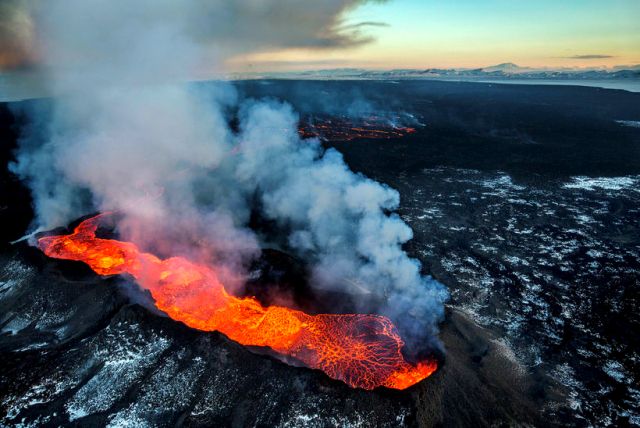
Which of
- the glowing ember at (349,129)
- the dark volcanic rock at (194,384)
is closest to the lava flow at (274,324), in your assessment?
the dark volcanic rock at (194,384)

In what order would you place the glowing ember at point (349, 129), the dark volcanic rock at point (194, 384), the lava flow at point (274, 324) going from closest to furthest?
the dark volcanic rock at point (194, 384)
the lava flow at point (274, 324)
the glowing ember at point (349, 129)

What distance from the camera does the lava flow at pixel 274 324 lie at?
32.2 ft

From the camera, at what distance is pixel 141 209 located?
62.5ft

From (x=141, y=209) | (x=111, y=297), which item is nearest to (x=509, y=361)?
(x=111, y=297)

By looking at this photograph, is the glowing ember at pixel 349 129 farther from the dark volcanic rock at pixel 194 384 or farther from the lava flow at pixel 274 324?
the dark volcanic rock at pixel 194 384

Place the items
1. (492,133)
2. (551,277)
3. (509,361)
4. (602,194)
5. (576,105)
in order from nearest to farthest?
(509,361)
(551,277)
(602,194)
(492,133)
(576,105)

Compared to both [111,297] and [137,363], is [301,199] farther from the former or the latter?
[137,363]

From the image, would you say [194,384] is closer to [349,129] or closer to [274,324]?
[274,324]

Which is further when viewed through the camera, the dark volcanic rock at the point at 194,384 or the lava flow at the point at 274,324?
the lava flow at the point at 274,324

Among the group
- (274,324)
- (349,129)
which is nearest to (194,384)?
(274,324)

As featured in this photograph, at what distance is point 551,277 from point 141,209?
2178cm

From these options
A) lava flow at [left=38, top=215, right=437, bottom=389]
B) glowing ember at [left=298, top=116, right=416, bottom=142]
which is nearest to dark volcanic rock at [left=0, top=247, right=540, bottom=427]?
lava flow at [left=38, top=215, right=437, bottom=389]

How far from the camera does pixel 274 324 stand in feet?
37.2

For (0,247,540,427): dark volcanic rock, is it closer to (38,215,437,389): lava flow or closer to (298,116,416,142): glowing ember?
→ (38,215,437,389): lava flow
